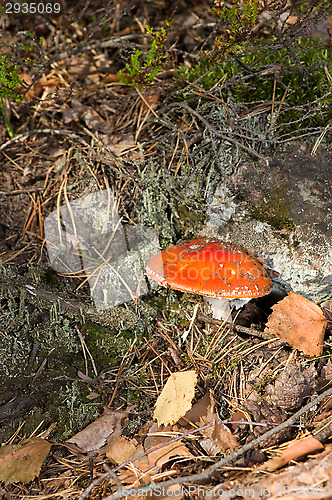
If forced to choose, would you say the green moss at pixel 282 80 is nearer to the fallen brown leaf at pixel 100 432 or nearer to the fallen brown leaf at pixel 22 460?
the fallen brown leaf at pixel 100 432

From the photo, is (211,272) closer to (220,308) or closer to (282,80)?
(220,308)

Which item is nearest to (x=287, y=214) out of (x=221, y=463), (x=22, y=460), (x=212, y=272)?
(x=212, y=272)

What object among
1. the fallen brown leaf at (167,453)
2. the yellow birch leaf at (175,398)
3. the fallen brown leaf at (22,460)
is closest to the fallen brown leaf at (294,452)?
the fallen brown leaf at (167,453)

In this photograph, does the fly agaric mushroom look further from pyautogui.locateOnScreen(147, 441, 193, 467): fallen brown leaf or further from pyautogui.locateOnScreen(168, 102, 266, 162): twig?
pyautogui.locateOnScreen(147, 441, 193, 467): fallen brown leaf

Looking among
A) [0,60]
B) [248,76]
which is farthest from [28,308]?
[248,76]

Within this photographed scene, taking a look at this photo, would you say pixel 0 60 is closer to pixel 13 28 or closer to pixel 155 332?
pixel 13 28

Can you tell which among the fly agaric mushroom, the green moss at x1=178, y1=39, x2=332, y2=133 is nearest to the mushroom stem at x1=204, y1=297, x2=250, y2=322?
the fly agaric mushroom
